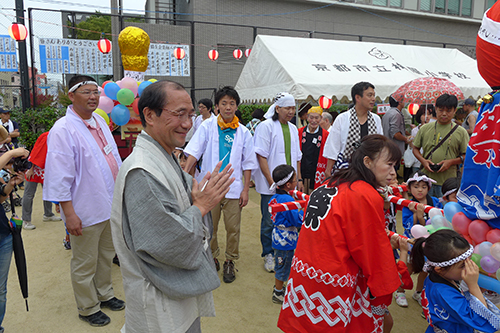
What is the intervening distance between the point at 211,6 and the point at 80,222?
1247cm

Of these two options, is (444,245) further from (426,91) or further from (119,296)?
(426,91)

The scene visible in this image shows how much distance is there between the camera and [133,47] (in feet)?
17.9

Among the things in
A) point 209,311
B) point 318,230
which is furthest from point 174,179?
point 318,230

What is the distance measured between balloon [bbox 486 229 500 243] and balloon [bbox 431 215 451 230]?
29 cm

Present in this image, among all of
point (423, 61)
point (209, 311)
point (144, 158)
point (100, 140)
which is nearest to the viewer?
point (144, 158)

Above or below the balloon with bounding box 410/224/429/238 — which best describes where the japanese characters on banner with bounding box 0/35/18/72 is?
above

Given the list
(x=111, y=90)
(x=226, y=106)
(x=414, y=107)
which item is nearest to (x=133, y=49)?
(x=111, y=90)

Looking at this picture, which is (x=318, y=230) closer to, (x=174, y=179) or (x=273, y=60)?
(x=174, y=179)

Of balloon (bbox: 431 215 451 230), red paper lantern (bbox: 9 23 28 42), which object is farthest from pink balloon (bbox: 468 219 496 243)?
red paper lantern (bbox: 9 23 28 42)

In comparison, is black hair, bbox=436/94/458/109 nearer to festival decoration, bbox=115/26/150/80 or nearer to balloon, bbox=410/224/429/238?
balloon, bbox=410/224/429/238

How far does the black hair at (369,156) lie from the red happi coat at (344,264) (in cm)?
5

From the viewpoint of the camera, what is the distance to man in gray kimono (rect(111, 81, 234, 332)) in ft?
4.33

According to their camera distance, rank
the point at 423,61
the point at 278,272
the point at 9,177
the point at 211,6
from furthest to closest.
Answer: the point at 211,6 < the point at 423,61 < the point at 278,272 < the point at 9,177

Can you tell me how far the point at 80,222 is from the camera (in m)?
2.72
